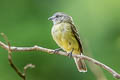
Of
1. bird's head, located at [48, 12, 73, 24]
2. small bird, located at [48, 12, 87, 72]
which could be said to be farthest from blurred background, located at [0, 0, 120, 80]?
small bird, located at [48, 12, 87, 72]

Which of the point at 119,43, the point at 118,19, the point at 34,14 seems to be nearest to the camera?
the point at 119,43

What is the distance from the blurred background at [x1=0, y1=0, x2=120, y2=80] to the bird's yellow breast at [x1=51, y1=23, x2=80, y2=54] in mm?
2398

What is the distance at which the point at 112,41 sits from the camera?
7.84 meters

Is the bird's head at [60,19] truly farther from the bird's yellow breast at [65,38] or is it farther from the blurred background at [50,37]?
the blurred background at [50,37]

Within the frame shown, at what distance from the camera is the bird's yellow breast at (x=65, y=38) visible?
4105mm

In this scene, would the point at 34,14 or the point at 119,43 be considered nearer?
the point at 119,43

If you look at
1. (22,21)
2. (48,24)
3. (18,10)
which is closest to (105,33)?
(48,24)

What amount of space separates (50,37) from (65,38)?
3.97 meters

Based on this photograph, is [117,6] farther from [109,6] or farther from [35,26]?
[35,26]

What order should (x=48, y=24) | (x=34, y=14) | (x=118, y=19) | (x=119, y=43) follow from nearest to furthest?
(x=119, y=43) < (x=118, y=19) < (x=48, y=24) < (x=34, y=14)

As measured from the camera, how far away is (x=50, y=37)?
26.6 feet

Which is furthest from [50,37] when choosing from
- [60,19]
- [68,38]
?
[68,38]

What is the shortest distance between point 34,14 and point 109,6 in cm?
199

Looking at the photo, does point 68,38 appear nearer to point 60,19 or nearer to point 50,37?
point 60,19
